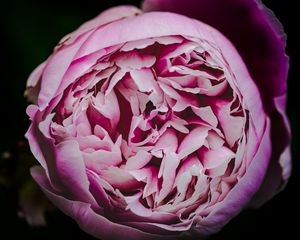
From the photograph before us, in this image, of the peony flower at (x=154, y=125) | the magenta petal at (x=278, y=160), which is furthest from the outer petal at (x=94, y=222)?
the magenta petal at (x=278, y=160)

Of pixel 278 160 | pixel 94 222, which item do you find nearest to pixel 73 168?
pixel 94 222

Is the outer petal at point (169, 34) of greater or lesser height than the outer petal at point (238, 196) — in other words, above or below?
above

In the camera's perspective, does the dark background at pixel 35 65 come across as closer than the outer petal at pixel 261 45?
No

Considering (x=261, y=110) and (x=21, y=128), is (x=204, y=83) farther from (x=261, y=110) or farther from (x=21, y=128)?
(x=21, y=128)

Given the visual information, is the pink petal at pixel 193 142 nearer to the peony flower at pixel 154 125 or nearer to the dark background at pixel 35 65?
the peony flower at pixel 154 125

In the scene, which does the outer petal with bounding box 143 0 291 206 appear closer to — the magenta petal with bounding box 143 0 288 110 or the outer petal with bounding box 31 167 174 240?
the magenta petal with bounding box 143 0 288 110

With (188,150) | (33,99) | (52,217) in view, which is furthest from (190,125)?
(52,217)
